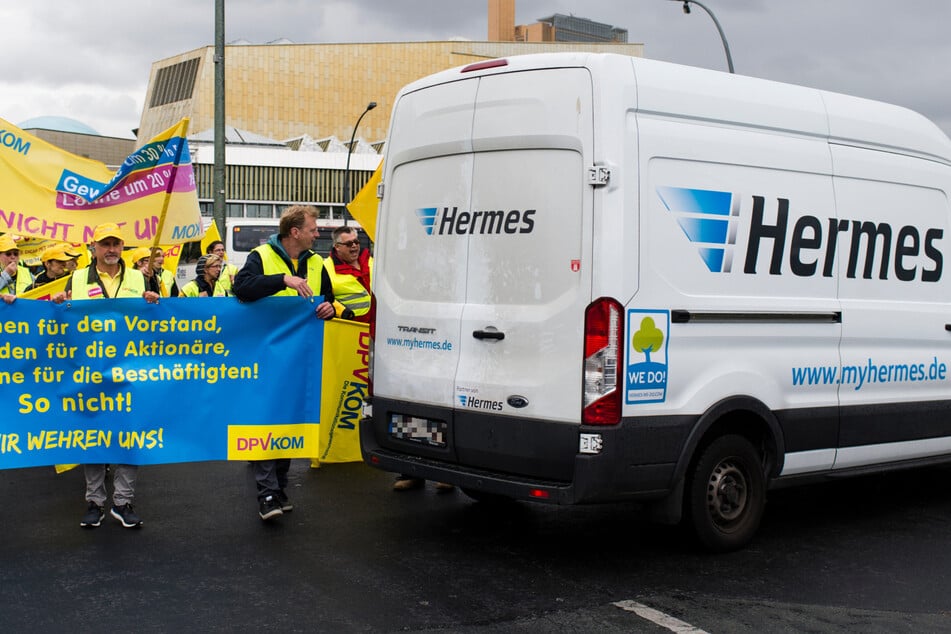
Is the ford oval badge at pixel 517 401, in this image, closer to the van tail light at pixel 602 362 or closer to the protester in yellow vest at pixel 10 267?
the van tail light at pixel 602 362

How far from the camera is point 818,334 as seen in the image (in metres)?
6.05

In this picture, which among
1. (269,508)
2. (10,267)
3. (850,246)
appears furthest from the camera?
(10,267)

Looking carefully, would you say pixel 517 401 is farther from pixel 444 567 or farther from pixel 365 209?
pixel 365 209

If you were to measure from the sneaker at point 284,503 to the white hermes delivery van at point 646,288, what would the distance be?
79 centimetres

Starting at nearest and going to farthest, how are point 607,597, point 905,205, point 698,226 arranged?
point 607,597 → point 698,226 → point 905,205

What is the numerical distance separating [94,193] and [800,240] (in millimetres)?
4611

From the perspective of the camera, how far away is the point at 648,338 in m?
5.19

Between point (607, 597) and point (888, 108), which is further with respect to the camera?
point (888, 108)

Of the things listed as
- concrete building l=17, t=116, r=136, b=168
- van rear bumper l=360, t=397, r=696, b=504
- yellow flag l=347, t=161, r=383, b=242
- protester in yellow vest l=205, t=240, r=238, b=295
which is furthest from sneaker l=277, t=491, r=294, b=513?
concrete building l=17, t=116, r=136, b=168

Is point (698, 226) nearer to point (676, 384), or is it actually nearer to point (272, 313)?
point (676, 384)

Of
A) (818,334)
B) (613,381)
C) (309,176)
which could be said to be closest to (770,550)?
(818,334)

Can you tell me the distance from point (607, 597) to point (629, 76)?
2532 mm

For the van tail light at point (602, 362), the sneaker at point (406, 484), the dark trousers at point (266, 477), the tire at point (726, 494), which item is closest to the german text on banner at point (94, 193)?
the dark trousers at point (266, 477)

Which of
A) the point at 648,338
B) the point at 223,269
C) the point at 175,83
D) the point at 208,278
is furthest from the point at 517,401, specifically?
the point at 175,83
